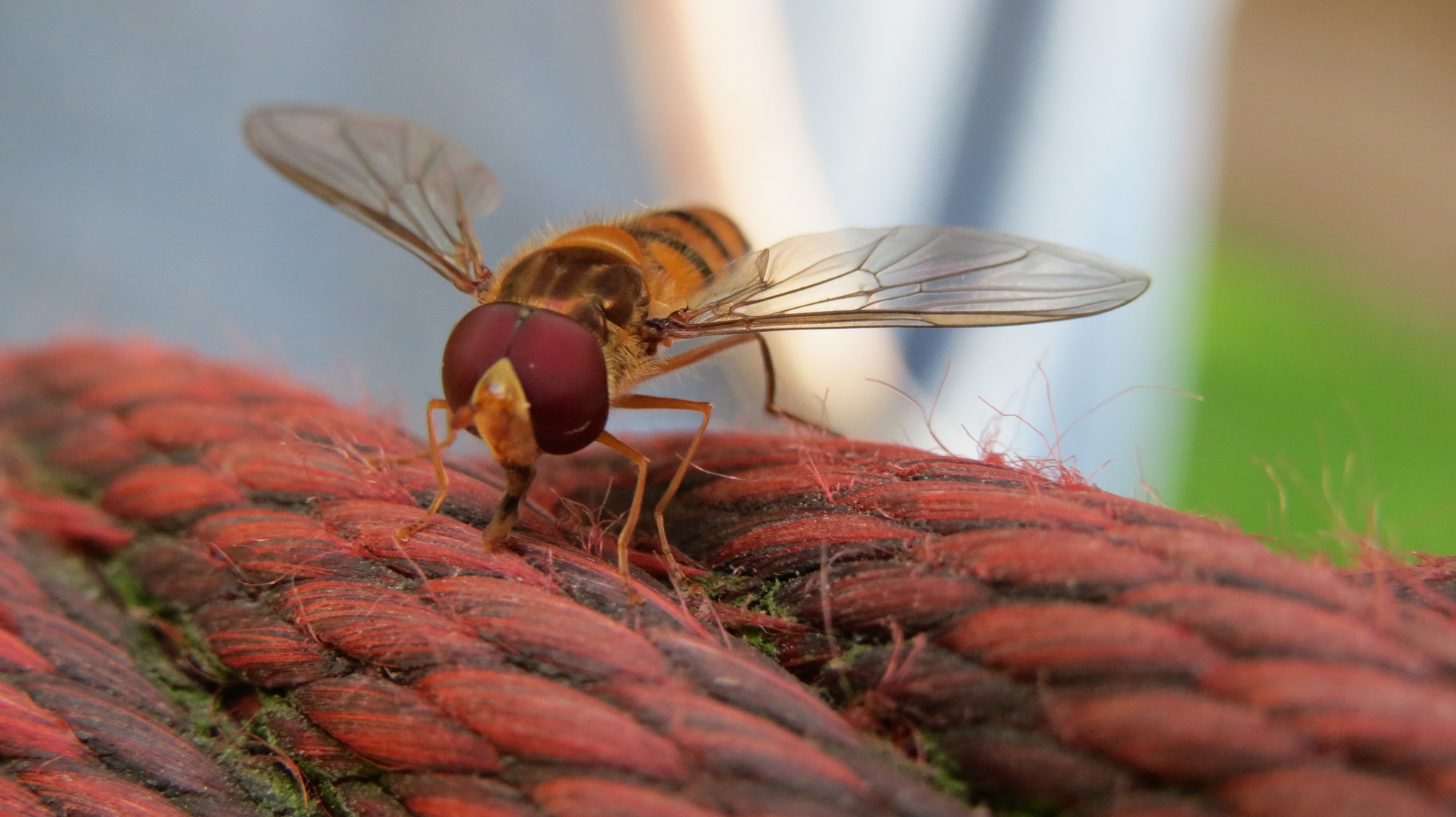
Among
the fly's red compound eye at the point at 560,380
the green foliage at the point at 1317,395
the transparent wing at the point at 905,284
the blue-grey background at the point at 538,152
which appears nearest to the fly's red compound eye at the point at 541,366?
the fly's red compound eye at the point at 560,380

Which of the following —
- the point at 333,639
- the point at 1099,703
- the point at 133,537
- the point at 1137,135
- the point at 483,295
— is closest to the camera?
the point at 1099,703

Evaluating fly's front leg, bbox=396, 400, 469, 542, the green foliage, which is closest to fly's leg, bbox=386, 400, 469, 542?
fly's front leg, bbox=396, 400, 469, 542

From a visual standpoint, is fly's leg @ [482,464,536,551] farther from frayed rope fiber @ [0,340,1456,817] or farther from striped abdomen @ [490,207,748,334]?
striped abdomen @ [490,207,748,334]

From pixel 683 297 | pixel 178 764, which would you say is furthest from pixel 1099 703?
pixel 683 297

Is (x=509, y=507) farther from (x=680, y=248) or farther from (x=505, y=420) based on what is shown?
(x=680, y=248)

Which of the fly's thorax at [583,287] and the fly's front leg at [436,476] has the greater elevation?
the fly's thorax at [583,287]

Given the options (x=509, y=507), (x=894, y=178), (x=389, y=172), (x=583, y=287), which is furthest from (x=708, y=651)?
(x=894, y=178)

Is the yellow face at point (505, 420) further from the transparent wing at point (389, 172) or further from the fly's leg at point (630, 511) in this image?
the transparent wing at point (389, 172)

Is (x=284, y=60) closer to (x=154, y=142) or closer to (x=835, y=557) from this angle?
(x=154, y=142)

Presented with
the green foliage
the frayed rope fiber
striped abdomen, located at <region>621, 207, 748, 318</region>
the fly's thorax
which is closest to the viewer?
the frayed rope fiber
